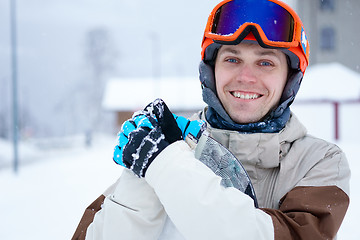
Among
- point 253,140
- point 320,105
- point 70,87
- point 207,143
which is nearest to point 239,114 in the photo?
point 253,140

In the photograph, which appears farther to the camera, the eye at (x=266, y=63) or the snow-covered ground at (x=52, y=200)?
the snow-covered ground at (x=52, y=200)

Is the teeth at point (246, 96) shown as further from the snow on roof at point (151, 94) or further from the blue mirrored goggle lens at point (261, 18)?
the snow on roof at point (151, 94)

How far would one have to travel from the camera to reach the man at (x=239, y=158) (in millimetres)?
1303

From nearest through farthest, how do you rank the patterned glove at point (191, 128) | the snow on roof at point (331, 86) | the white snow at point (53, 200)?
the patterned glove at point (191, 128)
the white snow at point (53, 200)
the snow on roof at point (331, 86)

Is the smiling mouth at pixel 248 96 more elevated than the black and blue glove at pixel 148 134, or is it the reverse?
the smiling mouth at pixel 248 96

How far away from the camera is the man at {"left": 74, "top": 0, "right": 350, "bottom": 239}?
1.30 m

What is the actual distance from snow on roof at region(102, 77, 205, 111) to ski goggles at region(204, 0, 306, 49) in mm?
26553

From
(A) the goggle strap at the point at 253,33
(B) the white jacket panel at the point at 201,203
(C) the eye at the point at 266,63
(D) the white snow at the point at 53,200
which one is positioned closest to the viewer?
(B) the white jacket panel at the point at 201,203

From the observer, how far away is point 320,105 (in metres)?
18.5

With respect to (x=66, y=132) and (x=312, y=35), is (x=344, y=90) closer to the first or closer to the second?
(x=312, y=35)

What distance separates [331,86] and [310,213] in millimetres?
19057

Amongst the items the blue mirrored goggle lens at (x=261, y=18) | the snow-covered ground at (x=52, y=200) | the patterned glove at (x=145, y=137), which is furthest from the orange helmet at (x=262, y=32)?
the snow-covered ground at (x=52, y=200)

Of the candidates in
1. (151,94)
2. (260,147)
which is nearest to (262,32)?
(260,147)

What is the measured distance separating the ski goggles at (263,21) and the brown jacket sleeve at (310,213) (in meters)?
0.75
